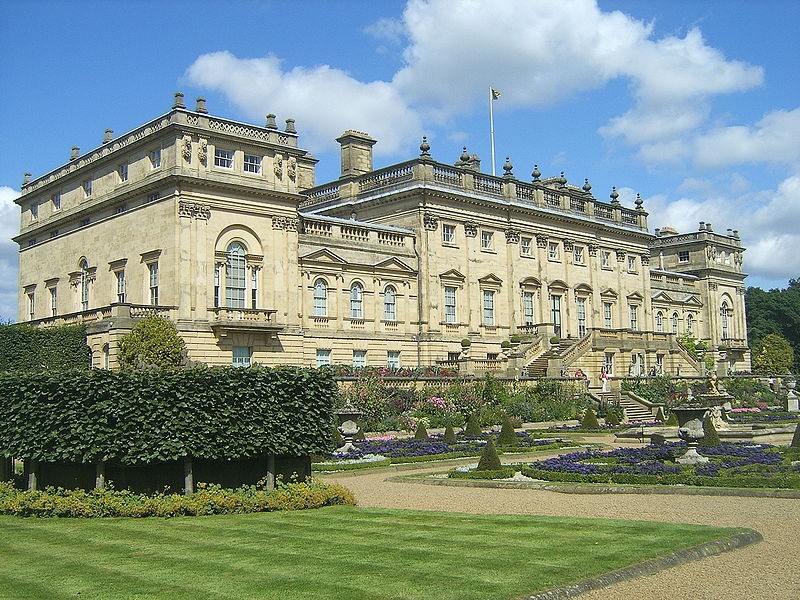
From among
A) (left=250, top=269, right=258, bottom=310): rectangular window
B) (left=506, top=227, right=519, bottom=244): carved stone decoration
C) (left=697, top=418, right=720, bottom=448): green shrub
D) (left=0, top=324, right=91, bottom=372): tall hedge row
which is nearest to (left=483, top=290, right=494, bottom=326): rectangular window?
(left=506, top=227, right=519, bottom=244): carved stone decoration

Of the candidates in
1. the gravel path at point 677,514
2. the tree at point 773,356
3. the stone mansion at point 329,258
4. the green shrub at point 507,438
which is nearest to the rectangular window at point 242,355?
the stone mansion at point 329,258

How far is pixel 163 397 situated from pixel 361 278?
96.2 ft

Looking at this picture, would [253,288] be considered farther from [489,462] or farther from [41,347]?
[489,462]

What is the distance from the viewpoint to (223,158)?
3859 centimetres

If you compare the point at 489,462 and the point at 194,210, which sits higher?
the point at 194,210

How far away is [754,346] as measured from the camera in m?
86.0

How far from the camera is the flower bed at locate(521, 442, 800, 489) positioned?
17869mm

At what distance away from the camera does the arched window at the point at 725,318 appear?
73.9 metres

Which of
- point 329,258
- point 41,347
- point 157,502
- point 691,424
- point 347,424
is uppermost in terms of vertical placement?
point 329,258

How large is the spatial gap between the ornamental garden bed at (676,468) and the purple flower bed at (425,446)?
4.54 meters

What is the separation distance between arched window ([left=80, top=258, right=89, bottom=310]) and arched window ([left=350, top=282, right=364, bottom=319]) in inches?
490

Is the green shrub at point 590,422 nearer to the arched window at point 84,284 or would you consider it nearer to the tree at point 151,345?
the tree at point 151,345

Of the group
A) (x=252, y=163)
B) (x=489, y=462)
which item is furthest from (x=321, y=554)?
(x=252, y=163)

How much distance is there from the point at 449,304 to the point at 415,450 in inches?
857
